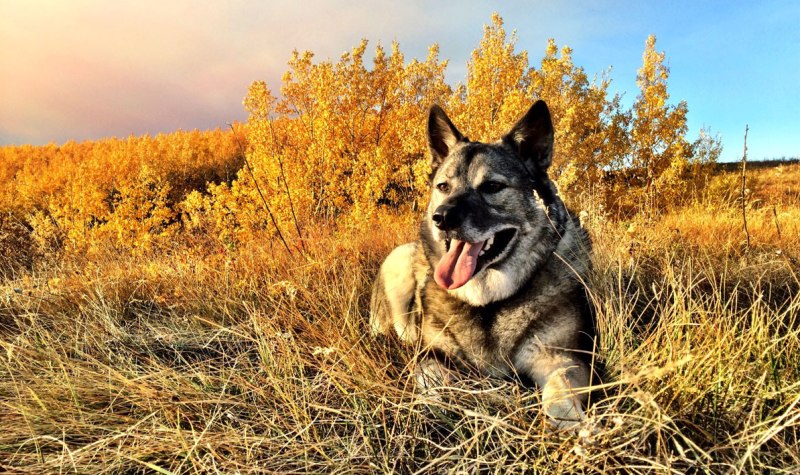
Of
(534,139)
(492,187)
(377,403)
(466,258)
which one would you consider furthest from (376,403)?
(534,139)

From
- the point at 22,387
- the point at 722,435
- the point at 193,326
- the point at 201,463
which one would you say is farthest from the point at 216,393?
the point at 722,435

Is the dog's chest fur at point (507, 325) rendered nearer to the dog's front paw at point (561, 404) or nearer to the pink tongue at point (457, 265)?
the pink tongue at point (457, 265)

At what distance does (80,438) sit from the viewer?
2.02m

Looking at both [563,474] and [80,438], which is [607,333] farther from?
[80,438]

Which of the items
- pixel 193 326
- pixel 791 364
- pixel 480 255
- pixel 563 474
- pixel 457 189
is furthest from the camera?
pixel 193 326

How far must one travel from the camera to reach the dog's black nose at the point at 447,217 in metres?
2.38

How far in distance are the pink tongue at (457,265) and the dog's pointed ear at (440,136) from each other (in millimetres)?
898

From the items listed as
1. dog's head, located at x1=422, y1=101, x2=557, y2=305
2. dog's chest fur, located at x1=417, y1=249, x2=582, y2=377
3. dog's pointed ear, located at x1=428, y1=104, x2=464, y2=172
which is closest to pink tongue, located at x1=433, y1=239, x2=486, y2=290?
dog's head, located at x1=422, y1=101, x2=557, y2=305

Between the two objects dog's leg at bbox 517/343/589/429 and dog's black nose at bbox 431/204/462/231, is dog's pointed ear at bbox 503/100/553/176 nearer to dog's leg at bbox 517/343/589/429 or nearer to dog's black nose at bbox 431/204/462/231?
dog's black nose at bbox 431/204/462/231

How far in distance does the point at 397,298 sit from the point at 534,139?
1.44 m

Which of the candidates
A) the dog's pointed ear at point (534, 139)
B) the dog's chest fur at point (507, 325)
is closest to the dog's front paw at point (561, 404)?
the dog's chest fur at point (507, 325)

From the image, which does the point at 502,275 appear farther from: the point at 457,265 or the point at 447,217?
the point at 447,217

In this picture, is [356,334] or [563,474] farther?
[356,334]

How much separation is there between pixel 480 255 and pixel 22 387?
2.63 metres
